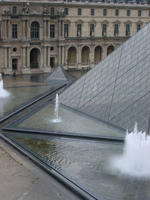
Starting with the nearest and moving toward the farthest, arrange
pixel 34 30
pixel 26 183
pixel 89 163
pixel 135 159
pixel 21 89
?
1. pixel 26 183
2. pixel 135 159
3. pixel 89 163
4. pixel 21 89
5. pixel 34 30

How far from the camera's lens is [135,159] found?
16.9 metres

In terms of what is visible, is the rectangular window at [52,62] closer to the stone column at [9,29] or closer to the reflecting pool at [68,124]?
the stone column at [9,29]

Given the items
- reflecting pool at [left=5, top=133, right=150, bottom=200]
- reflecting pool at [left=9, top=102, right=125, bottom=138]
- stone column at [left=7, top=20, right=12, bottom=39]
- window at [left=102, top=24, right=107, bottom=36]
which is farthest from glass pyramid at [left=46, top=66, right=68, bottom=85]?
reflecting pool at [left=5, top=133, right=150, bottom=200]

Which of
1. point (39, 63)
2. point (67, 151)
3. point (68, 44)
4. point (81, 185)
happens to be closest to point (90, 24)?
point (68, 44)

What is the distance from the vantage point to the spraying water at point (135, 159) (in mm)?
16375

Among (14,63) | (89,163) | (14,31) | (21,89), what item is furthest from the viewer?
(14,63)

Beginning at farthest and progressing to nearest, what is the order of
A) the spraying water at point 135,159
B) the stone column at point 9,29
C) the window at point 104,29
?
1. the window at point 104,29
2. the stone column at point 9,29
3. the spraying water at point 135,159

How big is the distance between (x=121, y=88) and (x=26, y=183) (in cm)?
1141

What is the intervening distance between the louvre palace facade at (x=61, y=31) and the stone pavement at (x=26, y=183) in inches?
1318

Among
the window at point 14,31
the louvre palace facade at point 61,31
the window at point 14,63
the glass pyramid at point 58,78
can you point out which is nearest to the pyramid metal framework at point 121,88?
the glass pyramid at point 58,78

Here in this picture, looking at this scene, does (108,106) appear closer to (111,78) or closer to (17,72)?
(111,78)

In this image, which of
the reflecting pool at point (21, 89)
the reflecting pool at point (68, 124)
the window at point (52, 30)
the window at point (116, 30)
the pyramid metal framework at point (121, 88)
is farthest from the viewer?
the window at point (116, 30)

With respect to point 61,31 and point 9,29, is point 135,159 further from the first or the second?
point 61,31

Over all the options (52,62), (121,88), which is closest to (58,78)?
(52,62)
